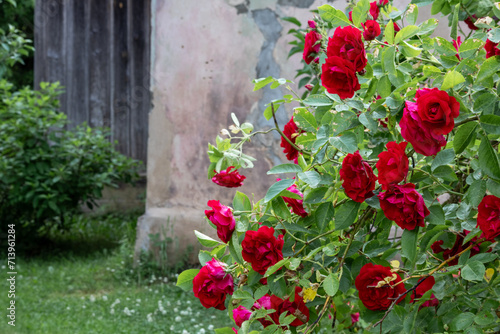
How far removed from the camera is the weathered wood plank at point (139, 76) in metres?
5.97

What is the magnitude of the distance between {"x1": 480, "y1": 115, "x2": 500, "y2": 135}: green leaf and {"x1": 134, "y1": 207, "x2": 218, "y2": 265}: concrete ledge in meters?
2.92

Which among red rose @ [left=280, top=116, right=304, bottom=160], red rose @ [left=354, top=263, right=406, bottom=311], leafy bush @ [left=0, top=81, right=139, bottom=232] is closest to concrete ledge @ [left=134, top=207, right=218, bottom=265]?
leafy bush @ [left=0, top=81, right=139, bottom=232]

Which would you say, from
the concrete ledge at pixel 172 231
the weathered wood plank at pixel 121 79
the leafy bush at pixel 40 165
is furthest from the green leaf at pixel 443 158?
the weathered wood plank at pixel 121 79

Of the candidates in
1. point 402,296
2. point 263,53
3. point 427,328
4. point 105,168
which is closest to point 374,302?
point 402,296

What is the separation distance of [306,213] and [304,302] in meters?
0.19

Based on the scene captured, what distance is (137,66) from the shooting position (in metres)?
6.06

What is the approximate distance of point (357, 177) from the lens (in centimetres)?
96

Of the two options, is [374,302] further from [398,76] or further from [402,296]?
[398,76]

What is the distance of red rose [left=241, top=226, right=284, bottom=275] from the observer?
3.38 feet

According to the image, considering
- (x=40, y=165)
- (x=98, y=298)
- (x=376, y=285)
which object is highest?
(x=376, y=285)

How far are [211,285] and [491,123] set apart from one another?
24.5 inches

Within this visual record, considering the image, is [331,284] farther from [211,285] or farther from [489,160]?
[489,160]

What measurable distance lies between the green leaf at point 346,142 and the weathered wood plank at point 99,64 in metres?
5.39

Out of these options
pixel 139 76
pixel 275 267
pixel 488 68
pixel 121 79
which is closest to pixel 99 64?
pixel 121 79
